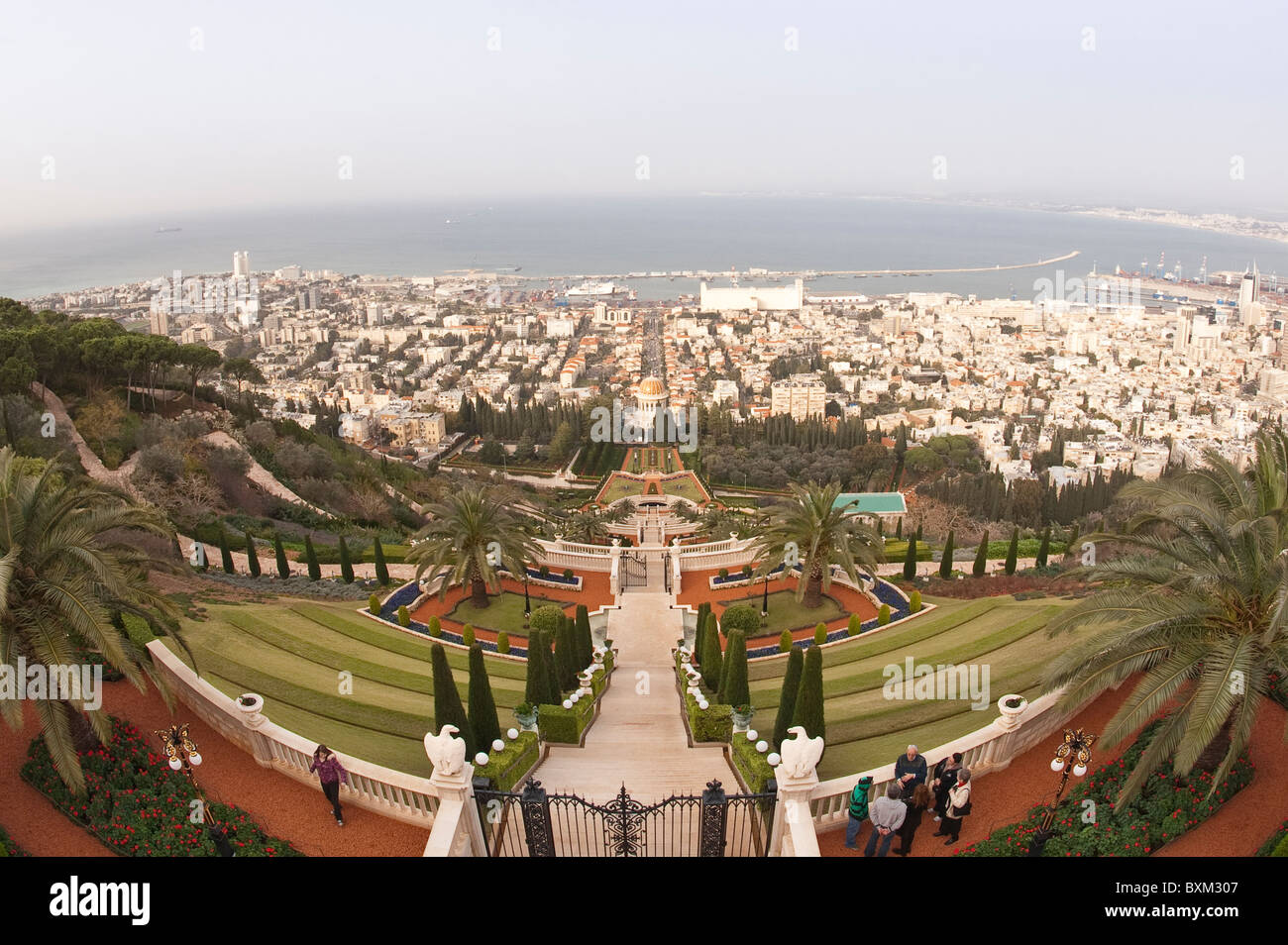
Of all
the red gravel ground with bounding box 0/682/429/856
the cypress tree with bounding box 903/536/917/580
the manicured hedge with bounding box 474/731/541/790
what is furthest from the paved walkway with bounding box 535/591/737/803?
the cypress tree with bounding box 903/536/917/580

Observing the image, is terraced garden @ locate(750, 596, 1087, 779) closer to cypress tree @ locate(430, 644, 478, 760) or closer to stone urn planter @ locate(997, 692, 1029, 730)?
stone urn planter @ locate(997, 692, 1029, 730)

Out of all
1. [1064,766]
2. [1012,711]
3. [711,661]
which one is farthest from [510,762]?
[1064,766]

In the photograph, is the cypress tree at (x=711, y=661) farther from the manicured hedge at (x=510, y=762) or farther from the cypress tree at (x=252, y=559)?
the cypress tree at (x=252, y=559)

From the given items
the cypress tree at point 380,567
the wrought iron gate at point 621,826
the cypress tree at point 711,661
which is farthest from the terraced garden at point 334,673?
the cypress tree at point 380,567

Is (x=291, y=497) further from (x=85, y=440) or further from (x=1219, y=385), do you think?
(x=1219, y=385)
